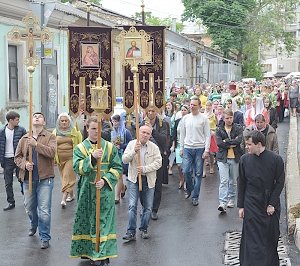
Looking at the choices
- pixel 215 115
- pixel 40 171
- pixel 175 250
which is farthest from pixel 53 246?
pixel 215 115

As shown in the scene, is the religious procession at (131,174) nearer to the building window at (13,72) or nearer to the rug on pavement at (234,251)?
the rug on pavement at (234,251)

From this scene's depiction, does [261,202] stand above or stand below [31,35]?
below

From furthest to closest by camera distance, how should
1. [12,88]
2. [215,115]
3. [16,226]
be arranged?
1. [12,88]
2. [215,115]
3. [16,226]

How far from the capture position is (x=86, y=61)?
11.8m

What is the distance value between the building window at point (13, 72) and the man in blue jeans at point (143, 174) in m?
10.4

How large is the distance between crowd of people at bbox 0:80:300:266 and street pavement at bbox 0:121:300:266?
0.21m

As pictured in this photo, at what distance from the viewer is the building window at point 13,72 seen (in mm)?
18719

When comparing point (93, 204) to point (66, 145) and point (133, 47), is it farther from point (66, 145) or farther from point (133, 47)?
point (66, 145)

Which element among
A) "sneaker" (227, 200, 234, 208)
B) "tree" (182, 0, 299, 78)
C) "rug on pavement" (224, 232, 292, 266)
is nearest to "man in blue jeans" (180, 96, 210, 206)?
"sneaker" (227, 200, 234, 208)

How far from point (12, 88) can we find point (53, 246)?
1098cm

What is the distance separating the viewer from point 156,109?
11.6 m

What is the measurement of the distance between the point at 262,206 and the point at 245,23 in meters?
45.6

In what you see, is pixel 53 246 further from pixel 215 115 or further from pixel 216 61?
pixel 216 61

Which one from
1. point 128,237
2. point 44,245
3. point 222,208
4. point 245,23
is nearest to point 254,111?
point 222,208
